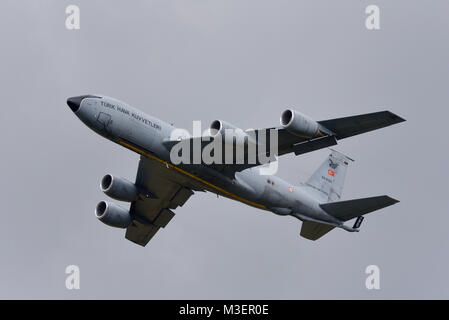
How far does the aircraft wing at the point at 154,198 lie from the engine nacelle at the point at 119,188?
2.59 feet

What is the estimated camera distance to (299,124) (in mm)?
46219

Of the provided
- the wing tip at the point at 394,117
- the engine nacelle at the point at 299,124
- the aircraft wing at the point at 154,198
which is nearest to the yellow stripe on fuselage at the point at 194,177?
the aircraft wing at the point at 154,198

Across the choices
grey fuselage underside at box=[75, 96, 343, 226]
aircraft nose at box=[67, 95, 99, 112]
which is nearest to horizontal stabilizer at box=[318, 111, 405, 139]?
grey fuselage underside at box=[75, 96, 343, 226]

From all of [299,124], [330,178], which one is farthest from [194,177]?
[330,178]

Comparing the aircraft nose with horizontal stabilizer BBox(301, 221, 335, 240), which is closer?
the aircraft nose

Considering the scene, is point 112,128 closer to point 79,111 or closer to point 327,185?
point 79,111

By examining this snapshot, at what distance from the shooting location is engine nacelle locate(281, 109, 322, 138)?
151ft

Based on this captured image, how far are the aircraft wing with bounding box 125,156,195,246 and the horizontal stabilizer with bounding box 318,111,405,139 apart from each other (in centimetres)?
984

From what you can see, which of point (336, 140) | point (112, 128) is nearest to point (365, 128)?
point (336, 140)

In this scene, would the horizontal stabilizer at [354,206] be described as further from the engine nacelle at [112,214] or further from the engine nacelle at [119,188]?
the engine nacelle at [112,214]

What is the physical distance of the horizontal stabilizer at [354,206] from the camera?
52.3 meters

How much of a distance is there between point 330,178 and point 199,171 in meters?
12.8

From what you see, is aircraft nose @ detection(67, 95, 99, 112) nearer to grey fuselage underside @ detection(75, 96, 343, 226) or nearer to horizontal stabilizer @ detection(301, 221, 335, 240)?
grey fuselage underside @ detection(75, 96, 343, 226)

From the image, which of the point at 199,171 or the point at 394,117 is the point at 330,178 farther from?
the point at 394,117
